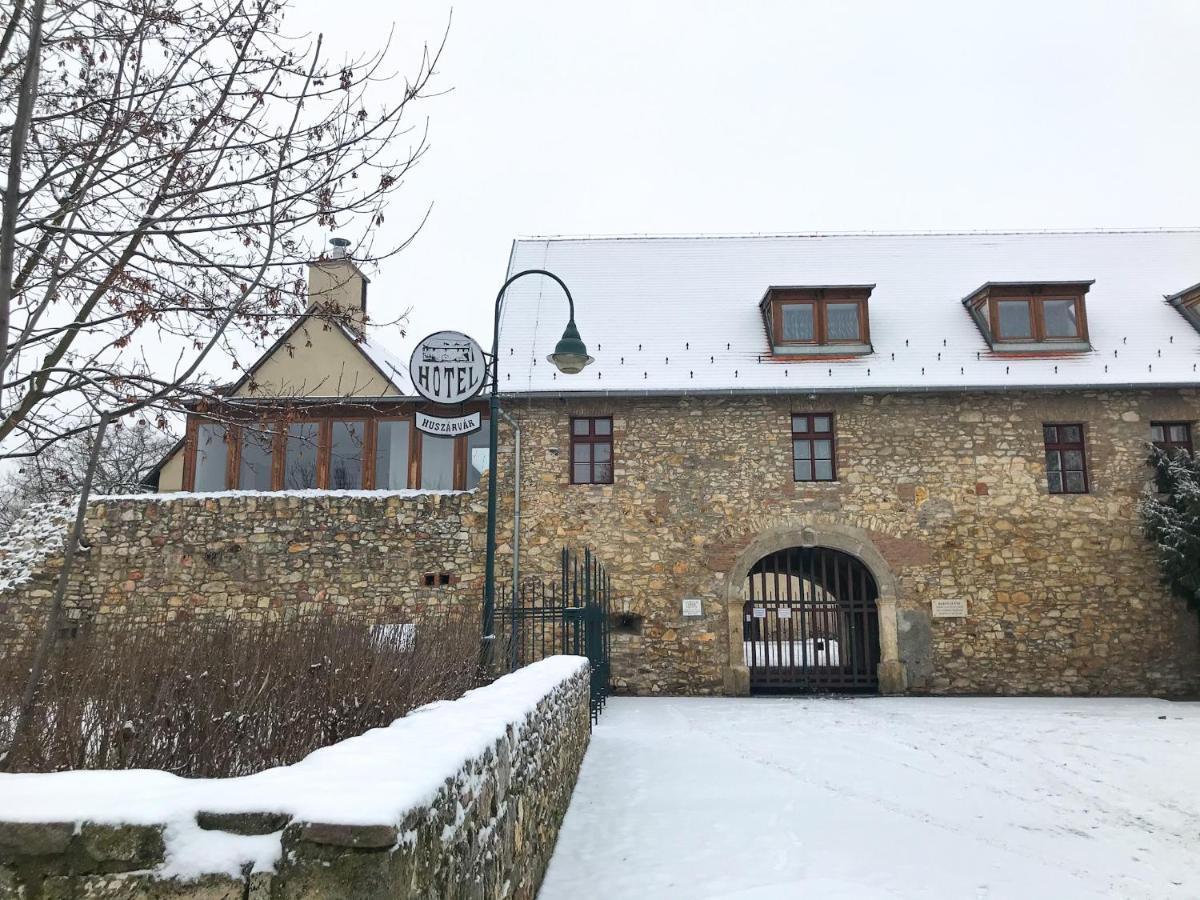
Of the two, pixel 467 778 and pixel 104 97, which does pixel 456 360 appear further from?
pixel 467 778

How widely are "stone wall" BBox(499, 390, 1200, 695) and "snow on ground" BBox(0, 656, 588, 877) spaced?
12.1 m

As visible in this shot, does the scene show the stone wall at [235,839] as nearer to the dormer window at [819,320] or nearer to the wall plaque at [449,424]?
the wall plaque at [449,424]

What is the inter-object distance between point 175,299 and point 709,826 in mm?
4689

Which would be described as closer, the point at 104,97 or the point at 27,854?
the point at 27,854

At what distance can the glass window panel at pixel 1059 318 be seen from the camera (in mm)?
15672

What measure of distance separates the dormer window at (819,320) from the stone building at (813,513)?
0.04 meters

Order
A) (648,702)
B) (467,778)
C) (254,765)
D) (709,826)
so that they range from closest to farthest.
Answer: (467,778) → (254,765) → (709,826) → (648,702)

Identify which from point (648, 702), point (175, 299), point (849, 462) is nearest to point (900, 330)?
point (849, 462)

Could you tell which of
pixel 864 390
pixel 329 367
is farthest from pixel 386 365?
pixel 864 390

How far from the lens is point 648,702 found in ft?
44.0

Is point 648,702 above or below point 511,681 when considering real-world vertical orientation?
below

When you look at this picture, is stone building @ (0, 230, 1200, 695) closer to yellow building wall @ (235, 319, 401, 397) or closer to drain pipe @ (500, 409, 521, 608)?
drain pipe @ (500, 409, 521, 608)

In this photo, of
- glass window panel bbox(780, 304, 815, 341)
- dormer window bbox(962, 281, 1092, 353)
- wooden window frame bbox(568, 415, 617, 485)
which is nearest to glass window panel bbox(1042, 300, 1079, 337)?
dormer window bbox(962, 281, 1092, 353)

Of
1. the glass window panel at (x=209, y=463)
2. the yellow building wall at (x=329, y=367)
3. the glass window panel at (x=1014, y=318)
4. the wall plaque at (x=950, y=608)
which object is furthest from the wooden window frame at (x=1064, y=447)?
the glass window panel at (x=209, y=463)
